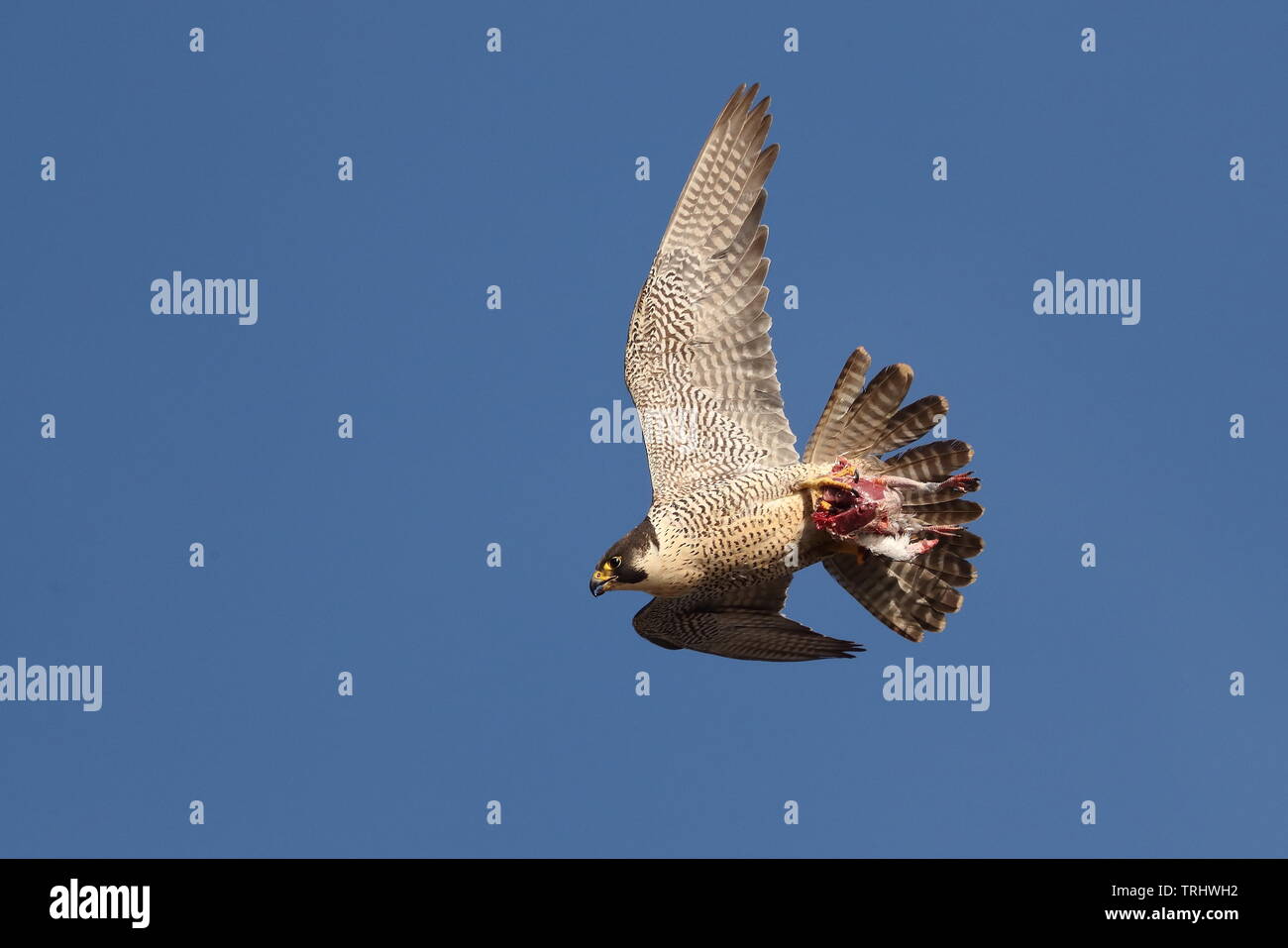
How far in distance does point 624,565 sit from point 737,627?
2.04 metres

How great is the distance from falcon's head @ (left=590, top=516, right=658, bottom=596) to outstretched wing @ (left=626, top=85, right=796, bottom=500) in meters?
0.93

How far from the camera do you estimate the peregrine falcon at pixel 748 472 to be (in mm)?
16625

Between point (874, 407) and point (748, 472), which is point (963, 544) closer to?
point (874, 407)

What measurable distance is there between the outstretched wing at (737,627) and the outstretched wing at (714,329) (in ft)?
4.00

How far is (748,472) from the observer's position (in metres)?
17.1

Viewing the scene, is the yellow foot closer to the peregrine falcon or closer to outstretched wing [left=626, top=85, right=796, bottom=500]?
the peregrine falcon

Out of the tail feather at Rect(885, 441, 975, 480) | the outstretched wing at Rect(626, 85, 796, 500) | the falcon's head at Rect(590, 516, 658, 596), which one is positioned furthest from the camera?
the outstretched wing at Rect(626, 85, 796, 500)

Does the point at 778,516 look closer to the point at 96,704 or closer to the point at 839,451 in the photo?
the point at 839,451

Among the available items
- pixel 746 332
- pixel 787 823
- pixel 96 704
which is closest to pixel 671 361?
pixel 746 332

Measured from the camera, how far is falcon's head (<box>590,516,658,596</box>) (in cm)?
1617

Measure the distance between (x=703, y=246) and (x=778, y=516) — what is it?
105 inches

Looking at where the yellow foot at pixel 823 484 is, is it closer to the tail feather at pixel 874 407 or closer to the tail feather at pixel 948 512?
the tail feather at pixel 874 407

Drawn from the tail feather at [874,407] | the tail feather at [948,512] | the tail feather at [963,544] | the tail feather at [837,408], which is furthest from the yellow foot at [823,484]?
the tail feather at [963,544]

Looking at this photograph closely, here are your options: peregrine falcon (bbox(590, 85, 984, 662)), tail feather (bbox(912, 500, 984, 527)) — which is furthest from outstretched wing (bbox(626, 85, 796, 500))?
tail feather (bbox(912, 500, 984, 527))
